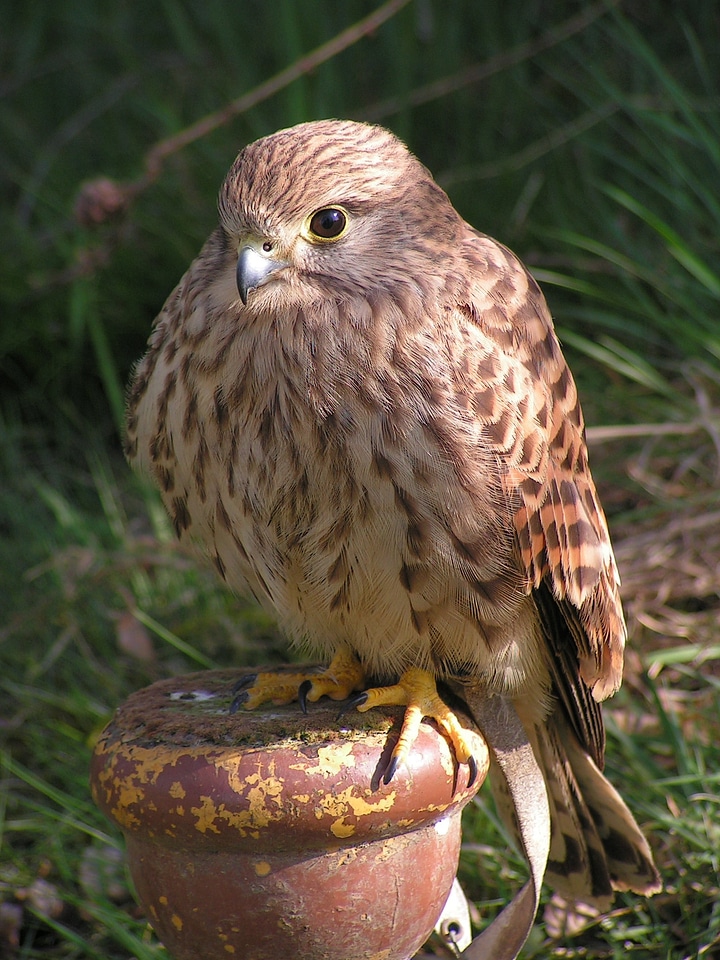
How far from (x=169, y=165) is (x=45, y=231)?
30.3 inches

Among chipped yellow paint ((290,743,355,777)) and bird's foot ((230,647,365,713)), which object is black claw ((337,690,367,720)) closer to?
bird's foot ((230,647,365,713))

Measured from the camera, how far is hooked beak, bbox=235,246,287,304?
1.78m

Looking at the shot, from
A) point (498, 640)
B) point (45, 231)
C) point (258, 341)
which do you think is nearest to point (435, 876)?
point (498, 640)

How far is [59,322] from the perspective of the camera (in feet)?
15.5

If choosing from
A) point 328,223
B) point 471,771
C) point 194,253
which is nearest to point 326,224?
point 328,223

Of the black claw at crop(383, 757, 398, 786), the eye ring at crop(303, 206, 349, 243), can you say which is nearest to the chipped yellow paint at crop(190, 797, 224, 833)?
the black claw at crop(383, 757, 398, 786)

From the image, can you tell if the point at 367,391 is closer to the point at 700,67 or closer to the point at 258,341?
the point at 258,341

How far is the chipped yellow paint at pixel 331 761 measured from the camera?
5.22 feet

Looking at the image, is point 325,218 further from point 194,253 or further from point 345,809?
point 194,253

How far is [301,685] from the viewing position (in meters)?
1.97

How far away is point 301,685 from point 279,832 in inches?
16.5

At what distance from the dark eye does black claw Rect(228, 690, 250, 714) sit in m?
0.78

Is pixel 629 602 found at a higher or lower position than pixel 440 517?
lower

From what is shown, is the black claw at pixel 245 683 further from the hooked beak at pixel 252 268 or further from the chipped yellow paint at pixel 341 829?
the hooked beak at pixel 252 268
